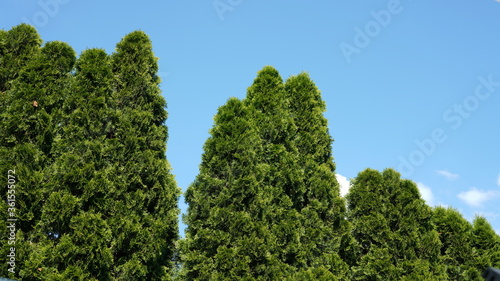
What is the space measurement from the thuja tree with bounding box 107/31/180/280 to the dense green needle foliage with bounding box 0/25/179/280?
3 centimetres

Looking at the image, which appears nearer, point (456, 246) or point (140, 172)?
point (140, 172)

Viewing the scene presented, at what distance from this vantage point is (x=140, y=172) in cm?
1370

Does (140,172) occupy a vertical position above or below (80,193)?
above

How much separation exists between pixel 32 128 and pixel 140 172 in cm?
436

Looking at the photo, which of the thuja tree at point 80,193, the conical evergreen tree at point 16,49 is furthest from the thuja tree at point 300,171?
the conical evergreen tree at point 16,49

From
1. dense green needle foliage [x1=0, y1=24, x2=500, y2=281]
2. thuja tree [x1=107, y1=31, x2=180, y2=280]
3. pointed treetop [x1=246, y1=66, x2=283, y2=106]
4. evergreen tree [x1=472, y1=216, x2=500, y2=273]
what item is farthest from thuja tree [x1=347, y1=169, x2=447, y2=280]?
thuja tree [x1=107, y1=31, x2=180, y2=280]

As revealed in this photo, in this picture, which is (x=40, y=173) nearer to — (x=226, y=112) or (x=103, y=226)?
(x=103, y=226)

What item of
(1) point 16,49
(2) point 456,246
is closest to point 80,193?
(1) point 16,49

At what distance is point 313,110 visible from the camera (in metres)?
17.2

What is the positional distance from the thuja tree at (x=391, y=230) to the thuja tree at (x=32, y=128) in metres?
11.7

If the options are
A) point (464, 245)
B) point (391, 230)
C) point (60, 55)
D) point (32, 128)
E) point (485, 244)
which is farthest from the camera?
point (485, 244)

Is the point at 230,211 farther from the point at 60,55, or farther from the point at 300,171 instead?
the point at 60,55

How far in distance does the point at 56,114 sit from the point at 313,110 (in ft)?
32.7

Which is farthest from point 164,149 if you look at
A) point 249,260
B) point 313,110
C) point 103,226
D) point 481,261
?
point 481,261
